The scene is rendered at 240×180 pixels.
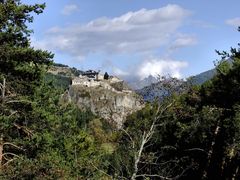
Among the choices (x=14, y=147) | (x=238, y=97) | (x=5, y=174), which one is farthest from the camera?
(x=238, y=97)

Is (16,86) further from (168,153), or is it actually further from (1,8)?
(168,153)

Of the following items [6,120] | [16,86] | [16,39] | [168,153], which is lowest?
[168,153]

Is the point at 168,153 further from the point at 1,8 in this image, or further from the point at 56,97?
the point at 1,8

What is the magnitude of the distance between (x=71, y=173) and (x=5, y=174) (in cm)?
454

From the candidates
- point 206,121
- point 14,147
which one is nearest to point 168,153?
point 206,121

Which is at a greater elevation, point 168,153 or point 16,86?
point 16,86

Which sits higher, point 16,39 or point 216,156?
Answer: point 16,39

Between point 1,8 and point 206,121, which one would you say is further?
point 206,121

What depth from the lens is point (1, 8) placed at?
23328mm

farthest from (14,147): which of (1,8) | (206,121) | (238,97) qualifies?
(238,97)

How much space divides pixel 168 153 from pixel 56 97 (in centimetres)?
1113

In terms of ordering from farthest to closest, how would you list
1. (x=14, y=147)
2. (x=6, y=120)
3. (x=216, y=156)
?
(x=216, y=156), (x=14, y=147), (x=6, y=120)

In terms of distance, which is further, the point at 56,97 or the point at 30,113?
the point at 56,97

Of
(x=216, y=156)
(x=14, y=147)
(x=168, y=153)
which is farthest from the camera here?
(x=168, y=153)
